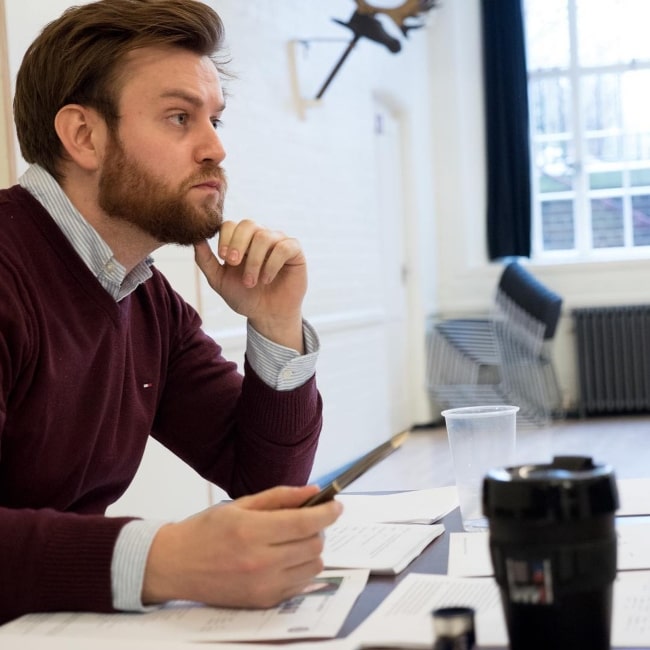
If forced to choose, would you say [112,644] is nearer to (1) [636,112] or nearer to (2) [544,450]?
(2) [544,450]

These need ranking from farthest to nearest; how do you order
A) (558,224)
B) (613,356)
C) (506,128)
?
(558,224) < (506,128) < (613,356)

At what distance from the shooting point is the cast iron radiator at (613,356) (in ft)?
23.9

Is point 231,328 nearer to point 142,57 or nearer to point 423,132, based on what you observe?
point 142,57

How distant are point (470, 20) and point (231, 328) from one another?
4302 mm

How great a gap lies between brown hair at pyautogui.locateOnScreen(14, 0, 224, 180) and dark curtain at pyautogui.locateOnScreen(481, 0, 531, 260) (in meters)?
6.06

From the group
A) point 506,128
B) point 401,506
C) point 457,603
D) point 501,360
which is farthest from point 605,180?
point 457,603

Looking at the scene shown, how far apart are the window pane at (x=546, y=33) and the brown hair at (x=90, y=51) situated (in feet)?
20.8

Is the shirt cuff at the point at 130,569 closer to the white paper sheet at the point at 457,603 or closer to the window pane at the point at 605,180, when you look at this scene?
the white paper sheet at the point at 457,603

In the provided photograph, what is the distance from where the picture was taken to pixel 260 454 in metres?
1.54

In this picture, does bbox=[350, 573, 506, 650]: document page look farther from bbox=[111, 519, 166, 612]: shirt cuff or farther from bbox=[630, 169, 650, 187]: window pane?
bbox=[630, 169, 650, 187]: window pane

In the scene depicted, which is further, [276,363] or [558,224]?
[558,224]

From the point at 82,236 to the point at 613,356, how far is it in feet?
20.8

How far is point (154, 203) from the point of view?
1540mm

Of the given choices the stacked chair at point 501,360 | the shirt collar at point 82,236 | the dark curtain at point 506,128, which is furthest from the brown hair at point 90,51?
the dark curtain at point 506,128
